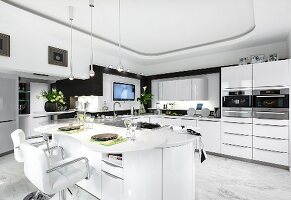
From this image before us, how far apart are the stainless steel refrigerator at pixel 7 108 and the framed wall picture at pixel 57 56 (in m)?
1.50

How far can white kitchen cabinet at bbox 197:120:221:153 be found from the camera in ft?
13.8

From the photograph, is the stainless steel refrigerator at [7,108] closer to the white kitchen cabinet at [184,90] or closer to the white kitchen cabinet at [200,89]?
the white kitchen cabinet at [184,90]

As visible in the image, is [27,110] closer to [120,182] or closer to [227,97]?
[120,182]

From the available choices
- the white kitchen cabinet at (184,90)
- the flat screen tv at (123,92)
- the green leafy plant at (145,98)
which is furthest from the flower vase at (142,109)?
the white kitchen cabinet at (184,90)

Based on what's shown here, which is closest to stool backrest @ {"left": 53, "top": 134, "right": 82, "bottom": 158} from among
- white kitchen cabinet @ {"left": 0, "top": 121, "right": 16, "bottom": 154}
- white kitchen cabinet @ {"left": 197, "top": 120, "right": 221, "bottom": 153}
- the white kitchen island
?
the white kitchen island

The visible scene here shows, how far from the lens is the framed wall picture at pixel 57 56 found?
3508 mm

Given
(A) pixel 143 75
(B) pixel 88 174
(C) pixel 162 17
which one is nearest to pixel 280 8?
(C) pixel 162 17

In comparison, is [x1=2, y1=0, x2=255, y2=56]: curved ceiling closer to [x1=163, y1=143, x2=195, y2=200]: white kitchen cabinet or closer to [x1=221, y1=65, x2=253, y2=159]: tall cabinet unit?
[x1=221, y1=65, x2=253, y2=159]: tall cabinet unit

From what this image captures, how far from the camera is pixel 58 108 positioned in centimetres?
383

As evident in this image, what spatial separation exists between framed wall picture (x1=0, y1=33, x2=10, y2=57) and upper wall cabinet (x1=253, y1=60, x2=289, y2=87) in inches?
184

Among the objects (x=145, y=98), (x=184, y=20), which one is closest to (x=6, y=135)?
(x=145, y=98)

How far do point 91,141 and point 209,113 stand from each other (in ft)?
12.5

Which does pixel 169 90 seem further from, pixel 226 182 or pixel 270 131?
pixel 226 182

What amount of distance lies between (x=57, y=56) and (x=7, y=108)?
1.88 m
